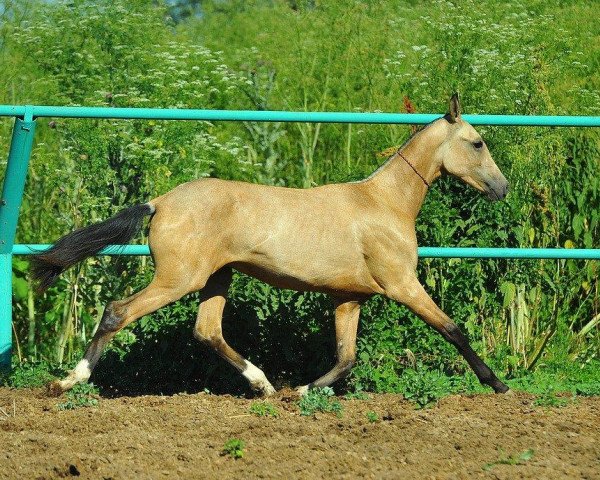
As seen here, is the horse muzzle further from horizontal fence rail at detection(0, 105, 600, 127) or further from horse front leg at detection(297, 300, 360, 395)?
horse front leg at detection(297, 300, 360, 395)

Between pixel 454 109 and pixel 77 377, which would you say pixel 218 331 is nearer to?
pixel 77 377

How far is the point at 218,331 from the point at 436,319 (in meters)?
1.33

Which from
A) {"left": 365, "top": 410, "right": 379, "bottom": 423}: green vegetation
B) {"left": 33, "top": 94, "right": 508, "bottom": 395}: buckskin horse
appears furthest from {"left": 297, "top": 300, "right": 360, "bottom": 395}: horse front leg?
{"left": 365, "top": 410, "right": 379, "bottom": 423}: green vegetation

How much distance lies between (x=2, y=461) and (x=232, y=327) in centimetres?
264

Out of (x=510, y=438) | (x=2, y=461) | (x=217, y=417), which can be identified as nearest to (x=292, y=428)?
(x=217, y=417)

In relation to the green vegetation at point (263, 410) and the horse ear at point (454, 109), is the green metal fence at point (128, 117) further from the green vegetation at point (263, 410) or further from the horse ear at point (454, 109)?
the green vegetation at point (263, 410)

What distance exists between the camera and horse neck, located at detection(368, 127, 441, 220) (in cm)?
734

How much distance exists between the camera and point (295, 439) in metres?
5.71

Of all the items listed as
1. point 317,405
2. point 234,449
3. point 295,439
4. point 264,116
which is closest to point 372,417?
point 317,405

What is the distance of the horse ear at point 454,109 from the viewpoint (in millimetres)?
7301

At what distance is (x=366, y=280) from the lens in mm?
7105

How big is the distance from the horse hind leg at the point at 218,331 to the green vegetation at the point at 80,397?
764 mm

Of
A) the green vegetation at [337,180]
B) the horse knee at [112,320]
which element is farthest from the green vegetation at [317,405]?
the horse knee at [112,320]

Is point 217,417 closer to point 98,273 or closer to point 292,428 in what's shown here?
point 292,428
